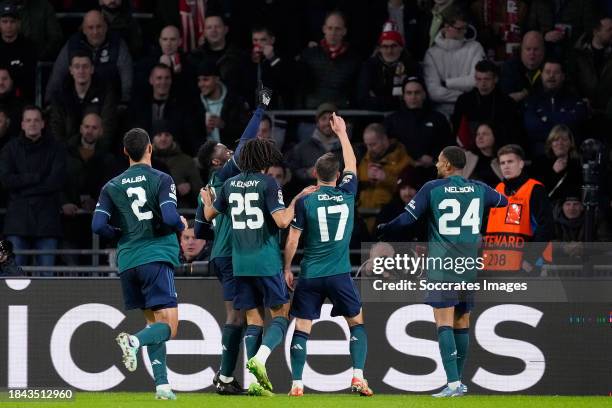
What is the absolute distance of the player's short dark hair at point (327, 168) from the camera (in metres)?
12.3

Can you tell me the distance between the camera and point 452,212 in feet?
41.0

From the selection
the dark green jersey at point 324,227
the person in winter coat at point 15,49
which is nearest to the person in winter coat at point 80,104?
the person in winter coat at point 15,49

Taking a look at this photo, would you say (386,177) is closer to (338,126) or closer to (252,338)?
(338,126)

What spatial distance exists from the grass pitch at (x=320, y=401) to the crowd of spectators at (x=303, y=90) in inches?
123

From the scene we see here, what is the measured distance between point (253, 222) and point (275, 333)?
0.90 meters

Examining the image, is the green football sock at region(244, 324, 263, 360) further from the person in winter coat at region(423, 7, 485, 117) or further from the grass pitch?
the person in winter coat at region(423, 7, 485, 117)

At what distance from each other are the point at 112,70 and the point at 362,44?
118 inches

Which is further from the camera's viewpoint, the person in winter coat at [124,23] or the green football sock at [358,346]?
the person in winter coat at [124,23]

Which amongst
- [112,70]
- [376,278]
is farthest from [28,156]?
[376,278]

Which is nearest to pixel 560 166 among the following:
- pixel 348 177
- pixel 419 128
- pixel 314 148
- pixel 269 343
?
pixel 419 128

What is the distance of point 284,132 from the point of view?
17.4m

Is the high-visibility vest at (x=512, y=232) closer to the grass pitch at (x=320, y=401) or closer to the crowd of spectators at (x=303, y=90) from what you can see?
the grass pitch at (x=320, y=401)

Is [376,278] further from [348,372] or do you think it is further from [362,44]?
[362,44]

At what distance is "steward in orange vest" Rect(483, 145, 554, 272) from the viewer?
13.7m
